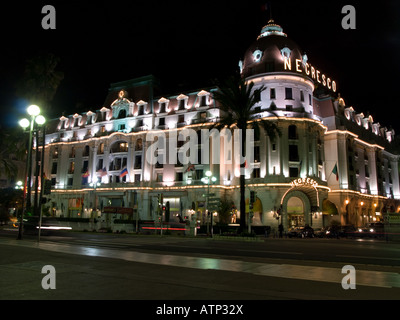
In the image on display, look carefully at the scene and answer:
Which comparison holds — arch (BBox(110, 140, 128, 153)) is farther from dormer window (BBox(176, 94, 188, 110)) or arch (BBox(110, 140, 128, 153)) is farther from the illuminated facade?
dormer window (BBox(176, 94, 188, 110))

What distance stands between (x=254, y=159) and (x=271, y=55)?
1665 centimetres

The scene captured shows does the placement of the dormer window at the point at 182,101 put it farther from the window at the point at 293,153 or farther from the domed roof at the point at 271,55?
the window at the point at 293,153

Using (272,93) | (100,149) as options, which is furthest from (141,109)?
(272,93)

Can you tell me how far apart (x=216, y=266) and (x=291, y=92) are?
4460cm

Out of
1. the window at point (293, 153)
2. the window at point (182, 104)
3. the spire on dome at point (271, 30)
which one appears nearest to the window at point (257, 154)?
the window at point (293, 153)

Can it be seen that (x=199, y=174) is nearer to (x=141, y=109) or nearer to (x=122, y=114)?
(x=141, y=109)

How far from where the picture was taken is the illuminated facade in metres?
50.8

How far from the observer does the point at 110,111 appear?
226ft

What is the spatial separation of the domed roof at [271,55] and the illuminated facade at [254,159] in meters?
0.17

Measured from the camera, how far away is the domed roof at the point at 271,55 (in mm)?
53188

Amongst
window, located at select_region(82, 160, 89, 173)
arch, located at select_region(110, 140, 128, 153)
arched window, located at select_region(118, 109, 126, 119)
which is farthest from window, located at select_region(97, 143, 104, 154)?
arched window, located at select_region(118, 109, 126, 119)

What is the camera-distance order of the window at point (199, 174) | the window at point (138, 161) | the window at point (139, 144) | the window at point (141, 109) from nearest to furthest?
the window at point (199, 174), the window at point (138, 161), the window at point (139, 144), the window at point (141, 109)

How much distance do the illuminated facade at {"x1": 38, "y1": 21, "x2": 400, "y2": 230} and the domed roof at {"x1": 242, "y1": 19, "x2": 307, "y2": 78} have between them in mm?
166
